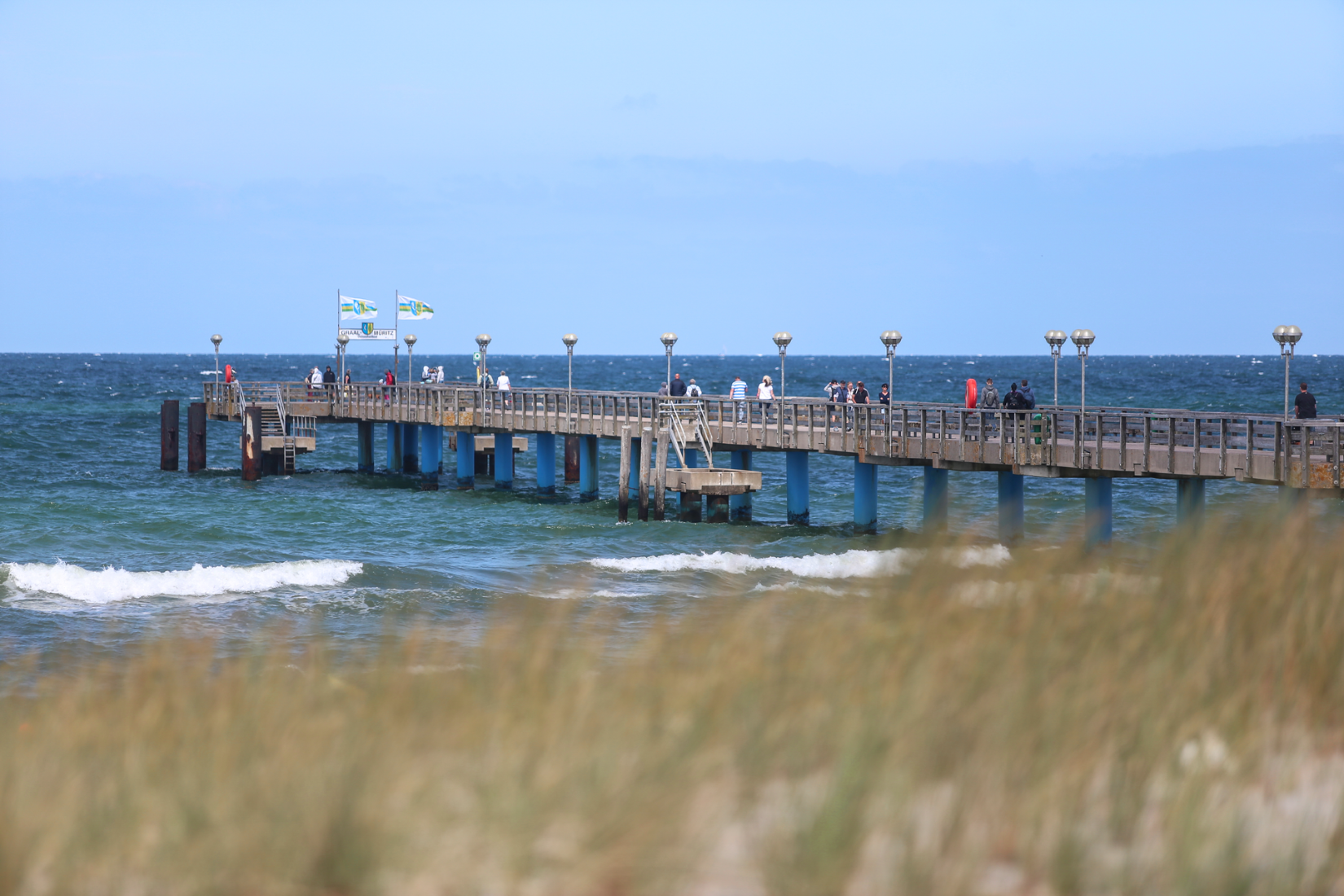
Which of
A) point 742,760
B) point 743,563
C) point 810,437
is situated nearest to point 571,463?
point 810,437

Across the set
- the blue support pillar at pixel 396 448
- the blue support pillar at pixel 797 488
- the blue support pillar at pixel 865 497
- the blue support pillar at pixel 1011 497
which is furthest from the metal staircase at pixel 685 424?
the blue support pillar at pixel 396 448

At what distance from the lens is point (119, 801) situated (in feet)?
17.5

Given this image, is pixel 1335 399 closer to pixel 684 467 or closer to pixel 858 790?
pixel 684 467

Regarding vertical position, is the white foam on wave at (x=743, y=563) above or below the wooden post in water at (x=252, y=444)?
below

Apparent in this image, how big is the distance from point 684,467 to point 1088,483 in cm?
978

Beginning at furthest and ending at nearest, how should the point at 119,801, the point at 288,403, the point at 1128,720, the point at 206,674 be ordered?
the point at 288,403 → the point at 206,674 → the point at 1128,720 → the point at 119,801

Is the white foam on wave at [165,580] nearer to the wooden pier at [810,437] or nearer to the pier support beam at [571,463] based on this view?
the wooden pier at [810,437]

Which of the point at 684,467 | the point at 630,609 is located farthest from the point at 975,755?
the point at 684,467

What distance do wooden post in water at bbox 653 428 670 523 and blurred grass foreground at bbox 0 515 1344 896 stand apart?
2584 centimetres

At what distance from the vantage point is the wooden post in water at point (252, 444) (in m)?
46.0

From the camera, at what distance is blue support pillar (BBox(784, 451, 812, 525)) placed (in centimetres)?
3609

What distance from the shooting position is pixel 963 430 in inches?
1102

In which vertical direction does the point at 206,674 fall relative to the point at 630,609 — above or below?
above

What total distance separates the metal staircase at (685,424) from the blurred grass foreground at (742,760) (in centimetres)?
2658
